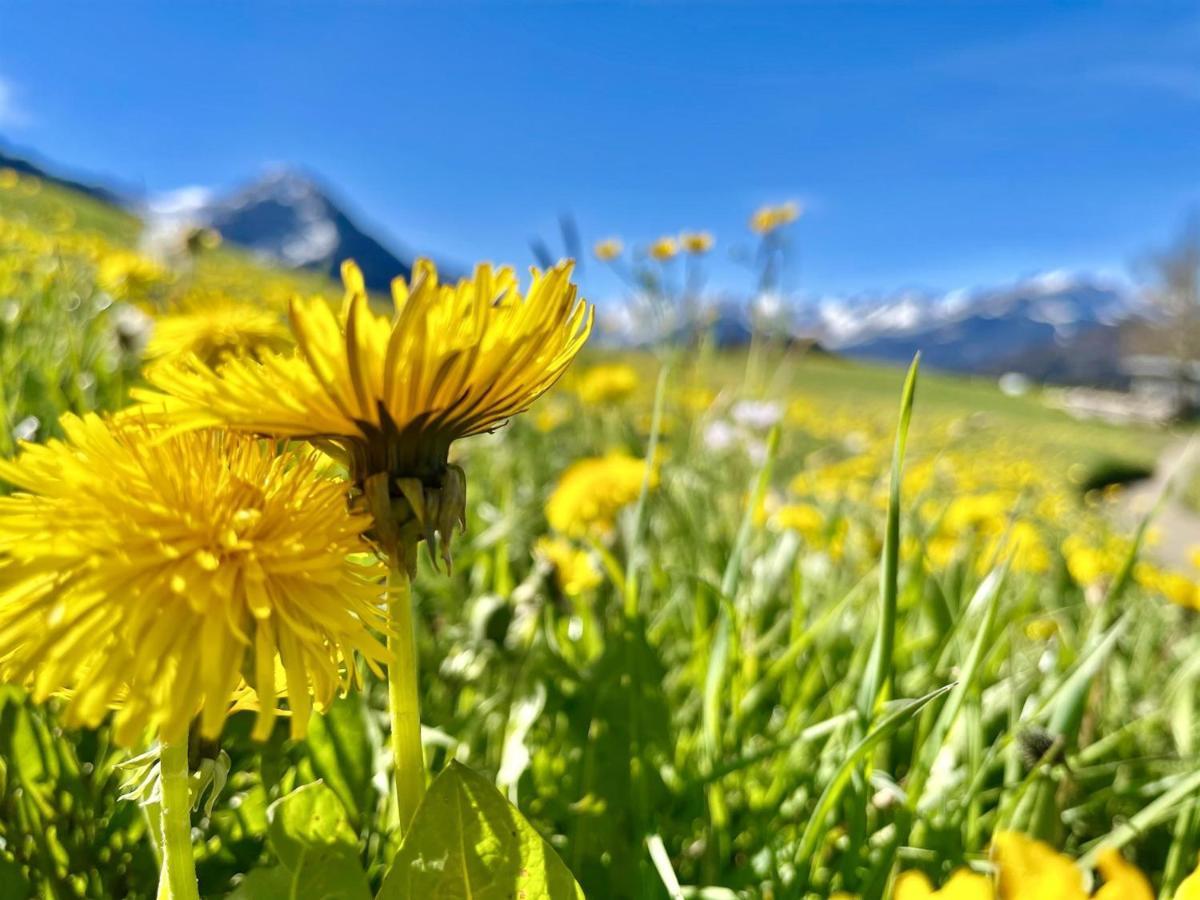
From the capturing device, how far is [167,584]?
1.40 ft

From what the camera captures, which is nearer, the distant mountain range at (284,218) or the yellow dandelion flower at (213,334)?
the yellow dandelion flower at (213,334)

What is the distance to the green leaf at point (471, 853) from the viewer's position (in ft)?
1.62

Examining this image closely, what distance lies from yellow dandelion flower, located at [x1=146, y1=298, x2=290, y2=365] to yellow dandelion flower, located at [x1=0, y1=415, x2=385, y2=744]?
2.38 feet

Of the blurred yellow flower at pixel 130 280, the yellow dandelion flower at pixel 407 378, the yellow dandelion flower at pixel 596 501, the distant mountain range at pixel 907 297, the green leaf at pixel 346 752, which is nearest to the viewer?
the yellow dandelion flower at pixel 407 378

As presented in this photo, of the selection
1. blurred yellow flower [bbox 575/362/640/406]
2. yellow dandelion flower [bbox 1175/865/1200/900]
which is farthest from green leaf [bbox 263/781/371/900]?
blurred yellow flower [bbox 575/362/640/406]

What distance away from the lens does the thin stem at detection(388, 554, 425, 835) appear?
48 cm

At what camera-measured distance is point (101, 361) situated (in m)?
1.89

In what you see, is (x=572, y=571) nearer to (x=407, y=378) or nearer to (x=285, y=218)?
(x=407, y=378)

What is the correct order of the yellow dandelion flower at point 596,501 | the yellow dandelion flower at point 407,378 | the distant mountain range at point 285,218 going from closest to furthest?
the yellow dandelion flower at point 407,378, the yellow dandelion flower at point 596,501, the distant mountain range at point 285,218

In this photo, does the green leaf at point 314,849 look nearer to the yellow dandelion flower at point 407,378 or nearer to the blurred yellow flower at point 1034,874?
the yellow dandelion flower at point 407,378

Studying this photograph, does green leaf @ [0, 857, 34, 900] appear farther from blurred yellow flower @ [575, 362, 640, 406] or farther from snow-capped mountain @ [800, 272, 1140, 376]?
snow-capped mountain @ [800, 272, 1140, 376]

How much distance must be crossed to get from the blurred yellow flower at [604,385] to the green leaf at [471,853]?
246cm

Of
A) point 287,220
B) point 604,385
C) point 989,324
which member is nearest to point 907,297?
point 604,385

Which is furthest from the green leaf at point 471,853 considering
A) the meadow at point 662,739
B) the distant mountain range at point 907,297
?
the distant mountain range at point 907,297
